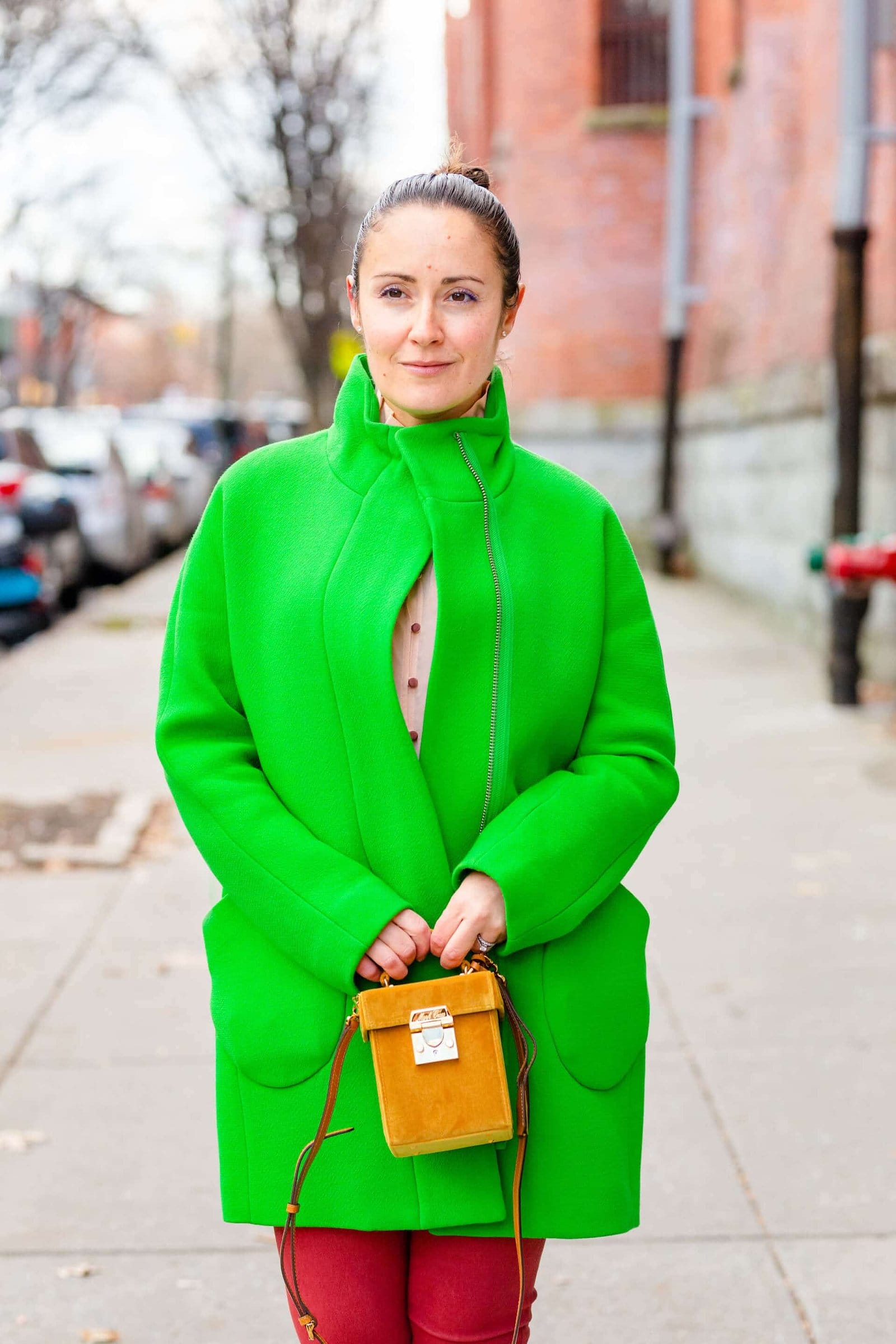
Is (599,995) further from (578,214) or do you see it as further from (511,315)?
(578,214)

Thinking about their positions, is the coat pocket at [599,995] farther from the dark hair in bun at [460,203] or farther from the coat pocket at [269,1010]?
the dark hair in bun at [460,203]

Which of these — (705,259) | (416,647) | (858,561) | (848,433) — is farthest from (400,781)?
(705,259)

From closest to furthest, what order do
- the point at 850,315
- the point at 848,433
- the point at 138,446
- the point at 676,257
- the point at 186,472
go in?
the point at 850,315
the point at 848,433
the point at 676,257
the point at 138,446
the point at 186,472

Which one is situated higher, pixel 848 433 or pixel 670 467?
pixel 848 433

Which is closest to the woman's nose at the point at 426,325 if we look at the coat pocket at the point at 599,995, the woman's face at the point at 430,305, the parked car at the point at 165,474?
the woman's face at the point at 430,305

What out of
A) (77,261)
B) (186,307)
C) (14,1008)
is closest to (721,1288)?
(14,1008)

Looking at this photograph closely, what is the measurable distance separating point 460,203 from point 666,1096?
2.60m

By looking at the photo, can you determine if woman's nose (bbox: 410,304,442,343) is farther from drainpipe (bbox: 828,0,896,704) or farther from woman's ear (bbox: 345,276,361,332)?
drainpipe (bbox: 828,0,896,704)

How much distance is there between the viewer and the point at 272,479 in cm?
217

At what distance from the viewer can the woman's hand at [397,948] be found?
2002 millimetres

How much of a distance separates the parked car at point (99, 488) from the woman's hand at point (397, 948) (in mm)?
13980

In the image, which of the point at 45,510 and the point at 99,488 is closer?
the point at 45,510

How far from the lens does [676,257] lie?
16.5 meters

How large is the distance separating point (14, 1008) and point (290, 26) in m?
21.7
